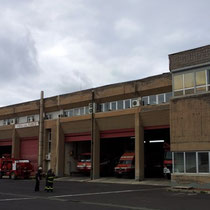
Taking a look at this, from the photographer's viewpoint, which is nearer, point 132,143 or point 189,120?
point 189,120

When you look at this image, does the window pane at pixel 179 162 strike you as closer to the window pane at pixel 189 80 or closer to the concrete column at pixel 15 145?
the window pane at pixel 189 80

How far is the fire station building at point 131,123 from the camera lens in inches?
910

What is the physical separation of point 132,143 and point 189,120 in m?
18.6

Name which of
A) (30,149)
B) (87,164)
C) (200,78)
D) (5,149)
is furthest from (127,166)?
(5,149)

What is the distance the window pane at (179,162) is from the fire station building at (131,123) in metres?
0.07

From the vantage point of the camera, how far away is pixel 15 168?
3762 cm

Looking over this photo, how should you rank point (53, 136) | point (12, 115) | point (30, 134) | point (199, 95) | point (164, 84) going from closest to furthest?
point (199, 95)
point (164, 84)
point (53, 136)
point (30, 134)
point (12, 115)

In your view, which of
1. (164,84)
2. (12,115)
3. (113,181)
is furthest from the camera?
(12,115)

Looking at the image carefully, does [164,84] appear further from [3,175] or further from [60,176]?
[3,175]

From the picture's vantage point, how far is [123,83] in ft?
109

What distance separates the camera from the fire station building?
75.9 ft

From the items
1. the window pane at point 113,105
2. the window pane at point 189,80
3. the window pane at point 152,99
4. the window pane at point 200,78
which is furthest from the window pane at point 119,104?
the window pane at point 200,78

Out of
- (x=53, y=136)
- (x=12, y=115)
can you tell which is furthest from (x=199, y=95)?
(x=12, y=115)

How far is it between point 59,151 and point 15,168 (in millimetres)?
5063
